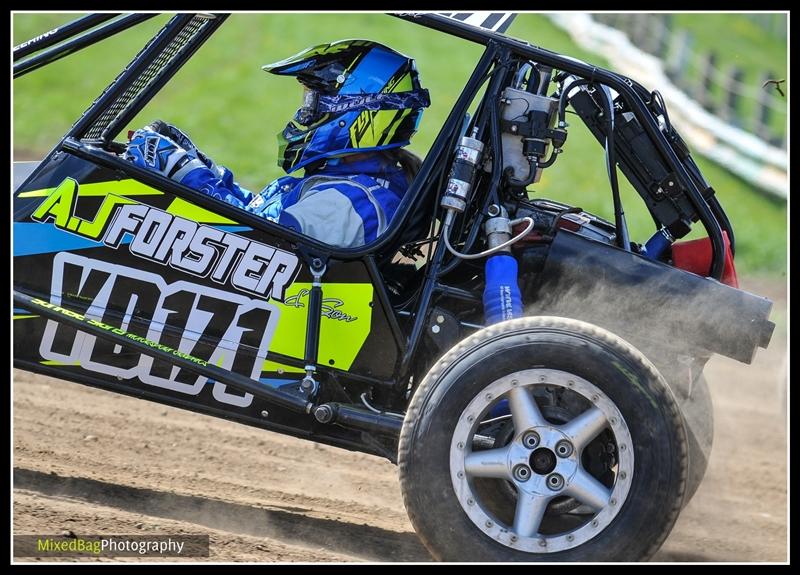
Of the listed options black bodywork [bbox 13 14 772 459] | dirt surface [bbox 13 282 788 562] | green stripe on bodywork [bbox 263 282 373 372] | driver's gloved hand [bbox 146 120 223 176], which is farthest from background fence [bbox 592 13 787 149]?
green stripe on bodywork [bbox 263 282 373 372]

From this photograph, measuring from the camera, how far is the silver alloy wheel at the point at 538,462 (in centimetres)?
320

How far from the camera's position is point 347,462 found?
17.9ft

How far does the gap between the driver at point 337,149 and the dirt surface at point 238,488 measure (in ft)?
4.19

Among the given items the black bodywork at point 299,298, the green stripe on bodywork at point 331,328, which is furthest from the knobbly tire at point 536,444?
the green stripe on bodywork at point 331,328

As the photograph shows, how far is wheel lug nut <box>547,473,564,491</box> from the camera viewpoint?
3.23 metres

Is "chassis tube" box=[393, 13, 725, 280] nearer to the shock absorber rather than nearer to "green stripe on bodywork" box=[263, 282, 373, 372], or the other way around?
the shock absorber

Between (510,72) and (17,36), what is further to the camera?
(17,36)

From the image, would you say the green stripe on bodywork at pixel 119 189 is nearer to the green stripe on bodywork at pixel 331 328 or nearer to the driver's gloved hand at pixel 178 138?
the driver's gloved hand at pixel 178 138

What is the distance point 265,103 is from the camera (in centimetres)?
1605

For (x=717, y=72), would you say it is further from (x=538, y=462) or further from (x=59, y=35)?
(x=538, y=462)

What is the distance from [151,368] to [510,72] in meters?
1.79
